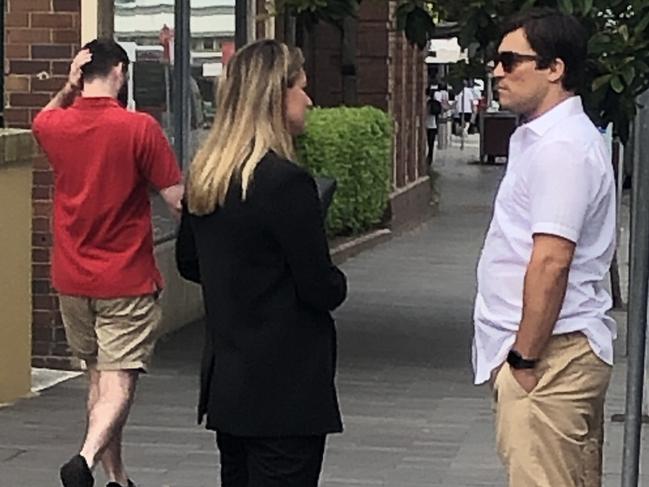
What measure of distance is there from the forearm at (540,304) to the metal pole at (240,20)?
9.80 meters

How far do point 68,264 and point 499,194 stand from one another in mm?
2720

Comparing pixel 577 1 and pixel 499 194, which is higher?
pixel 577 1

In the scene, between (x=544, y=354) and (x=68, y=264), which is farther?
(x=68, y=264)

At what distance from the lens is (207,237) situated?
16.7 feet

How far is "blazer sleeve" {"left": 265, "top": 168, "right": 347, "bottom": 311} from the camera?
4918mm

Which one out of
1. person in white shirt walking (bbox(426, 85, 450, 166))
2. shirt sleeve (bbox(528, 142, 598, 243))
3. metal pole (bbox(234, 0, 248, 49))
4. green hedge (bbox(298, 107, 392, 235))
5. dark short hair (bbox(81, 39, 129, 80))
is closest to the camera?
shirt sleeve (bbox(528, 142, 598, 243))

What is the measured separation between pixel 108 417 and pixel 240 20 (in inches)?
308

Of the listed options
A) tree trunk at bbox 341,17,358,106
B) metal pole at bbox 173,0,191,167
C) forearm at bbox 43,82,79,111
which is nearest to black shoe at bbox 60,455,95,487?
forearm at bbox 43,82,79,111

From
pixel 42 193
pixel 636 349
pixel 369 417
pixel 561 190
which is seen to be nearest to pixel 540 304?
pixel 561 190

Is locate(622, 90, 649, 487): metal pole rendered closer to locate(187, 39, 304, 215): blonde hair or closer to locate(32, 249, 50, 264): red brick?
locate(187, 39, 304, 215): blonde hair

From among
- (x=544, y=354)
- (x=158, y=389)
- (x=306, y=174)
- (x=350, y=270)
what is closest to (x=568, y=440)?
(x=544, y=354)

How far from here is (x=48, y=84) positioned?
10539 mm

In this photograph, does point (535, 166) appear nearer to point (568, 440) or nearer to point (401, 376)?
point (568, 440)

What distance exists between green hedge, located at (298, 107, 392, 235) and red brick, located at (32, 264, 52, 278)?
21.0 feet
